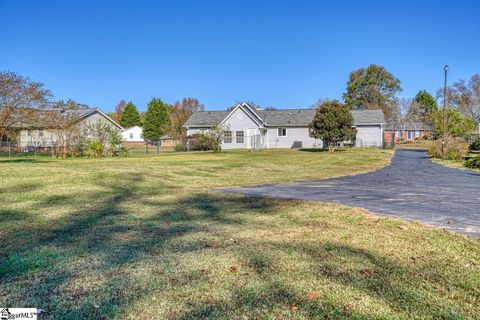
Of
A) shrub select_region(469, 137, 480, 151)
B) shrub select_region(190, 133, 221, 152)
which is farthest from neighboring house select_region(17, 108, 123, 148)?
shrub select_region(469, 137, 480, 151)

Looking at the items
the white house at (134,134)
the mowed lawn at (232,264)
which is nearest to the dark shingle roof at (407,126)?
the white house at (134,134)

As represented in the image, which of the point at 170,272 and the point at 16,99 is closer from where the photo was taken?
the point at 170,272

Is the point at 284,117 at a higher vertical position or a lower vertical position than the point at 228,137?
higher

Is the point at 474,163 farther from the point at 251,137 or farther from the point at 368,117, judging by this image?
the point at 251,137

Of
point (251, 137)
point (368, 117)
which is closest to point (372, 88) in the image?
point (368, 117)

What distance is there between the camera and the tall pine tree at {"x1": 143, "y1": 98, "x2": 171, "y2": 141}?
2822 inches

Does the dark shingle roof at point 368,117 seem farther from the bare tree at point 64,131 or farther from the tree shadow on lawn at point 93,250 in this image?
the tree shadow on lawn at point 93,250

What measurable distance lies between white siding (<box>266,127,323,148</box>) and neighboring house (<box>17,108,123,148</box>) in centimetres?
1954

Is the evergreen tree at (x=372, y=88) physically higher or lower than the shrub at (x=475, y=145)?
higher

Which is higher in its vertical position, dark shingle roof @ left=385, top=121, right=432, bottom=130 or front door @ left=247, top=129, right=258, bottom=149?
dark shingle roof @ left=385, top=121, right=432, bottom=130

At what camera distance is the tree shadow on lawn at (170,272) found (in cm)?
339

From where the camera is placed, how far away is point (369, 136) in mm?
46188

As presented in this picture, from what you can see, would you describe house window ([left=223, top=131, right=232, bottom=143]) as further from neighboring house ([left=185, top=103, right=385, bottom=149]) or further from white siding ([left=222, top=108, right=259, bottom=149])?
white siding ([left=222, top=108, right=259, bottom=149])

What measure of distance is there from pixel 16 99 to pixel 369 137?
36.1 metres
